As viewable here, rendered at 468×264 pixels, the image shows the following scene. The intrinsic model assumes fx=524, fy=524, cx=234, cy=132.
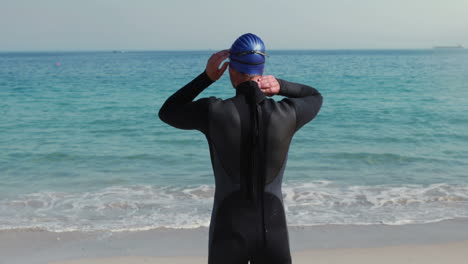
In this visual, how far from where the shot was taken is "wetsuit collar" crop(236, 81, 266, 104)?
92.0 inches

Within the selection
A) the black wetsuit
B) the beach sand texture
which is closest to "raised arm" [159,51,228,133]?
the black wetsuit

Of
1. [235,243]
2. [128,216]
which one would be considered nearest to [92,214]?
[128,216]

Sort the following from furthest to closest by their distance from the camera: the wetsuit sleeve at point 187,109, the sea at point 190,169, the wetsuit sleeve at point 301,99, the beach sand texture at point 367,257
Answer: the sea at point 190,169 < the beach sand texture at point 367,257 < the wetsuit sleeve at point 301,99 < the wetsuit sleeve at point 187,109

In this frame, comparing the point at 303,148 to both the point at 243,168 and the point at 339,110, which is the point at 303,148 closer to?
the point at 339,110

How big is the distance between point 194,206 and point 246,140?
504 cm

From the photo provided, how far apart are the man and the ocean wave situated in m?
3.87

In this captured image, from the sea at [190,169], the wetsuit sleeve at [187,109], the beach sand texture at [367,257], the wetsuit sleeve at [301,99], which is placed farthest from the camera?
the sea at [190,169]

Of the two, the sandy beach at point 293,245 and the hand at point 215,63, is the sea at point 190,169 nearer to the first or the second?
the sandy beach at point 293,245

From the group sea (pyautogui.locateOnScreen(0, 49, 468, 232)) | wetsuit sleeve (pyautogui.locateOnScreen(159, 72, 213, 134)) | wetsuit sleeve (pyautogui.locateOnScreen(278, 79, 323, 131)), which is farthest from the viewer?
sea (pyautogui.locateOnScreen(0, 49, 468, 232))

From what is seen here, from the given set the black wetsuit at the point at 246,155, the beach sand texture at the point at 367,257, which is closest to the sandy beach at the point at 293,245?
the beach sand texture at the point at 367,257

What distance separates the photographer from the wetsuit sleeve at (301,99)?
2432 millimetres

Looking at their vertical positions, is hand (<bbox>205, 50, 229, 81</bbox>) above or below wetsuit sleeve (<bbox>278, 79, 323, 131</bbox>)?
above

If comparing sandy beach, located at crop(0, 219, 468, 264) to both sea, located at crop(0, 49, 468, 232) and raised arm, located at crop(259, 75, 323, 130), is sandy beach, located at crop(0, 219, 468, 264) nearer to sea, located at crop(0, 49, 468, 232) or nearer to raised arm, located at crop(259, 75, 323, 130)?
sea, located at crop(0, 49, 468, 232)

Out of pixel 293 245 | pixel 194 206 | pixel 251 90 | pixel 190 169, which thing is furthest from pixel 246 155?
A: pixel 190 169
